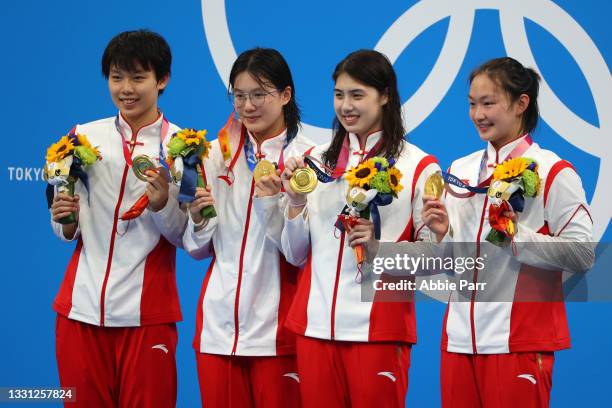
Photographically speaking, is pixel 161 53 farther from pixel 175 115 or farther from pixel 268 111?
pixel 175 115

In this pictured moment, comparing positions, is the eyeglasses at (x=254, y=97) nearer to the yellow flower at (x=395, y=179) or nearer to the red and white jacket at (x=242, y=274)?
the red and white jacket at (x=242, y=274)

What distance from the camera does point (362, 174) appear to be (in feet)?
10.6

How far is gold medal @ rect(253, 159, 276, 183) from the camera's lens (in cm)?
344

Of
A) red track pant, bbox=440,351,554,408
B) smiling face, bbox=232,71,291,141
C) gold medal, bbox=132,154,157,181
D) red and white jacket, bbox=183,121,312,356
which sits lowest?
red track pant, bbox=440,351,554,408

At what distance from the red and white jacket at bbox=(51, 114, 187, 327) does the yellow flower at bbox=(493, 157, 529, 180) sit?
1.15 meters

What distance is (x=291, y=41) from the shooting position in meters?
5.01

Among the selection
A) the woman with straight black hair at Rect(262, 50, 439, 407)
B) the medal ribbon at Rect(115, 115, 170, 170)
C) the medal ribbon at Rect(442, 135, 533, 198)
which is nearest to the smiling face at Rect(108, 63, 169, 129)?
the medal ribbon at Rect(115, 115, 170, 170)

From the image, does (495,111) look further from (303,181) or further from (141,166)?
(141,166)

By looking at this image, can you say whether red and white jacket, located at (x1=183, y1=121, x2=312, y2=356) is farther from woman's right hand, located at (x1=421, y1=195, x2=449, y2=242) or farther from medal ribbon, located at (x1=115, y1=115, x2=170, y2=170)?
woman's right hand, located at (x1=421, y1=195, x2=449, y2=242)

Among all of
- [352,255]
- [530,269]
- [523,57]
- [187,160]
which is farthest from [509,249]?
[523,57]

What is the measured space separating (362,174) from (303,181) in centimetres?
21

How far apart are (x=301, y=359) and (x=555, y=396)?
2.17 meters

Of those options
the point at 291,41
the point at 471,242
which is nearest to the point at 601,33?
the point at 291,41

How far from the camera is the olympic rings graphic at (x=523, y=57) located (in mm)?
4828
